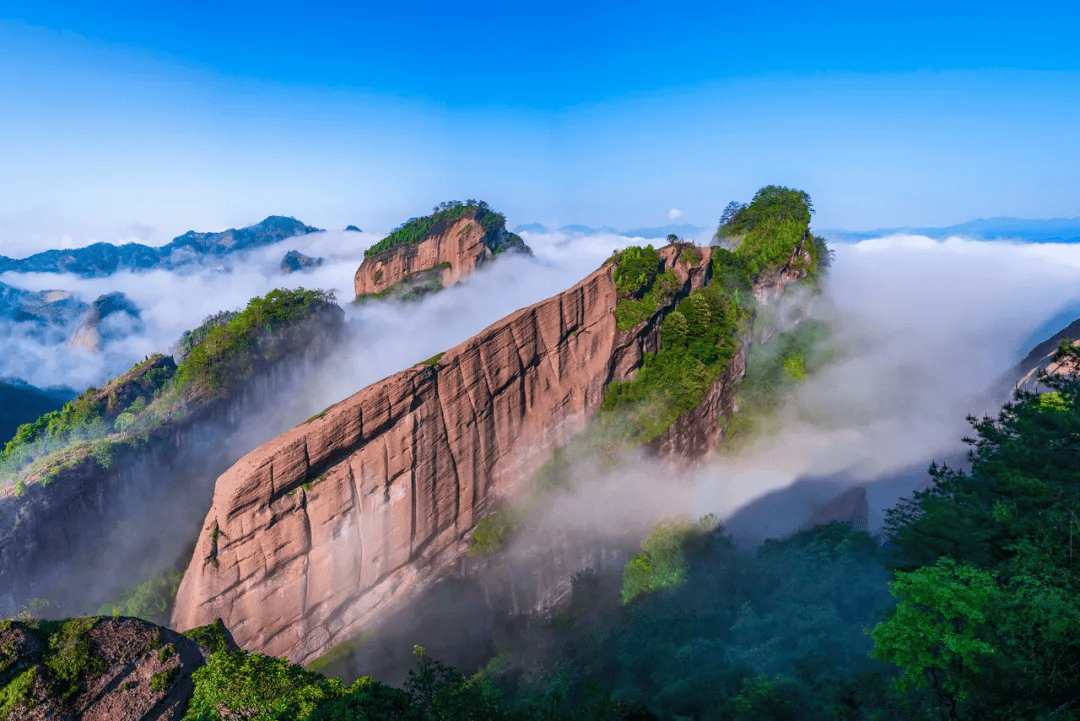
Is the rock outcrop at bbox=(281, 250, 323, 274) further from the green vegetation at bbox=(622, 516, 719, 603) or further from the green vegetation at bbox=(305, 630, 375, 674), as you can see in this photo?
the green vegetation at bbox=(622, 516, 719, 603)

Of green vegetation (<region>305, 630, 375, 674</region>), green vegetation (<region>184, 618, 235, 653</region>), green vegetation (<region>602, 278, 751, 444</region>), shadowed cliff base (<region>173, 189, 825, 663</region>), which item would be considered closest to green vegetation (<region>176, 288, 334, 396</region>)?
shadowed cliff base (<region>173, 189, 825, 663</region>)

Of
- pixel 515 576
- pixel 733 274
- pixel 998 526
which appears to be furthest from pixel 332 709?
pixel 733 274

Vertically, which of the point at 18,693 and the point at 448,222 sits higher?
the point at 448,222

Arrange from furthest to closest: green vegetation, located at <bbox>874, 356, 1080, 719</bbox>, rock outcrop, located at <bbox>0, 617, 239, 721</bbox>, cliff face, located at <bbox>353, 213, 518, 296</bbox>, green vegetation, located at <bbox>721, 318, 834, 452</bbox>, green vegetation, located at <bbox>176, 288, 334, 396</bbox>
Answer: cliff face, located at <bbox>353, 213, 518, 296</bbox>, green vegetation, located at <bbox>721, 318, 834, 452</bbox>, green vegetation, located at <bbox>176, 288, 334, 396</bbox>, rock outcrop, located at <bbox>0, 617, 239, 721</bbox>, green vegetation, located at <bbox>874, 356, 1080, 719</bbox>

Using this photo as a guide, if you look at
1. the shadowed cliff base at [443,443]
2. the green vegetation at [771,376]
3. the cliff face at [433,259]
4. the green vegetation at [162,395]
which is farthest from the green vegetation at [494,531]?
the cliff face at [433,259]

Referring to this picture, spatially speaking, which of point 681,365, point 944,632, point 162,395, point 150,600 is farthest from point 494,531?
point 162,395

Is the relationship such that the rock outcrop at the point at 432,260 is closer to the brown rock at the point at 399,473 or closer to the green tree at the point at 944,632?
the brown rock at the point at 399,473

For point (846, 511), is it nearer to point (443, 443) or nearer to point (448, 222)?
point (443, 443)
